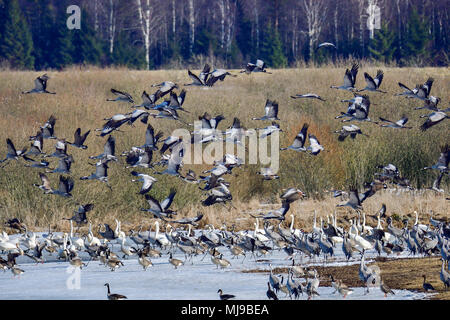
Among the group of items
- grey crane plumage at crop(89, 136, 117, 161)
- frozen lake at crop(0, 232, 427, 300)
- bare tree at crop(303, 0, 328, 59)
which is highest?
bare tree at crop(303, 0, 328, 59)

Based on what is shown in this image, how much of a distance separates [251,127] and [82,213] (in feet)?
29.8

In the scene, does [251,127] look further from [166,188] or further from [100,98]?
[100,98]

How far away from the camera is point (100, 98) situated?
29688mm

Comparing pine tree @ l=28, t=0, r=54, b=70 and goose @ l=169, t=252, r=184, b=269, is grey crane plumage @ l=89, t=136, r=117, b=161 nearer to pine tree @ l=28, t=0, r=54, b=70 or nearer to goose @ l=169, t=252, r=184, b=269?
goose @ l=169, t=252, r=184, b=269

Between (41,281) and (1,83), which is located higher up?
(1,83)

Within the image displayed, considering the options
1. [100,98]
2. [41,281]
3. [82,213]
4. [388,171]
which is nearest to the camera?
[41,281]

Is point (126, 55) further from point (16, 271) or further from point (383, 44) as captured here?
point (16, 271)

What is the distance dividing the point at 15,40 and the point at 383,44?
25.7 metres

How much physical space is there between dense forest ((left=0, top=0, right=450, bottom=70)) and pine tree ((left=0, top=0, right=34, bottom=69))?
7 cm

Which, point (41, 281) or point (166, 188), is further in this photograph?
point (166, 188)

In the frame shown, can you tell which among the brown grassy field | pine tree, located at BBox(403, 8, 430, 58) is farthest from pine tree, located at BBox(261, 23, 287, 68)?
the brown grassy field

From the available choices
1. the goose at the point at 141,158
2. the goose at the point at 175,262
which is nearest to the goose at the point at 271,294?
the goose at the point at 175,262

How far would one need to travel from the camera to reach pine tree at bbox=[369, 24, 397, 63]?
56.1 m
